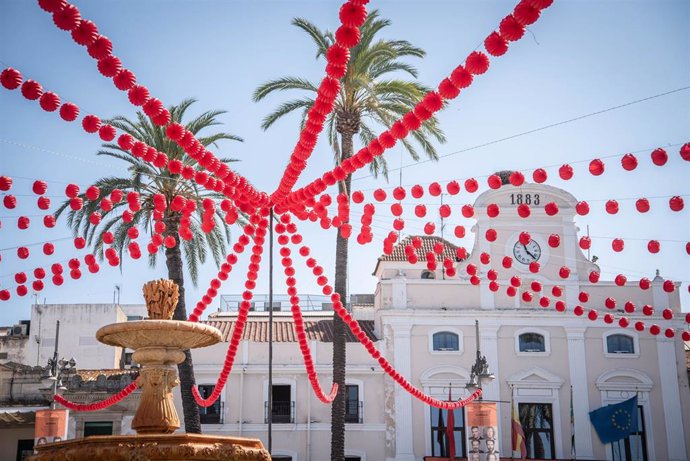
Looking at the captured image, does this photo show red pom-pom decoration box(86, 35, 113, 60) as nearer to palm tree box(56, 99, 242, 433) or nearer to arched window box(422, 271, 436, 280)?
palm tree box(56, 99, 242, 433)

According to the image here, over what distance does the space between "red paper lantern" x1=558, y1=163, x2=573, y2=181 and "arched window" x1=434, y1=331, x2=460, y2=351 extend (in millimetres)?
16981

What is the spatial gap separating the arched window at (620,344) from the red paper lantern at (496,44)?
23.8 meters

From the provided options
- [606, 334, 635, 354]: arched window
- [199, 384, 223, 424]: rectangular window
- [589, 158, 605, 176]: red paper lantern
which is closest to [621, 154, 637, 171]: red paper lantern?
[589, 158, 605, 176]: red paper lantern

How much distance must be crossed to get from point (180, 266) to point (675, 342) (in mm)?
19335

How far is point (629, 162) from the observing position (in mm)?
14109

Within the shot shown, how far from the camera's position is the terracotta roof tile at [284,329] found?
3159cm

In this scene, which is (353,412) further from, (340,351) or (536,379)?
(536,379)

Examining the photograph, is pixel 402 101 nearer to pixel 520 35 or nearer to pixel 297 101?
pixel 297 101

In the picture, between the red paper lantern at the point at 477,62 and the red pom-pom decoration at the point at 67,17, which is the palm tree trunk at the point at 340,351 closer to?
the red paper lantern at the point at 477,62

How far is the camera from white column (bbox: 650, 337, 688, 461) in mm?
30359

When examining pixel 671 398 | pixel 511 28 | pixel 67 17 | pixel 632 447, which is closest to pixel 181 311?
pixel 67 17

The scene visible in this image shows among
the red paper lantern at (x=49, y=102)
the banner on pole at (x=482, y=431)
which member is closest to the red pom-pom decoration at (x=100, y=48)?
the red paper lantern at (x=49, y=102)

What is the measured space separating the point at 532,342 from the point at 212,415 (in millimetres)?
12459

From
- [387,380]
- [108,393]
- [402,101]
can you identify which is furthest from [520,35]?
[108,393]
